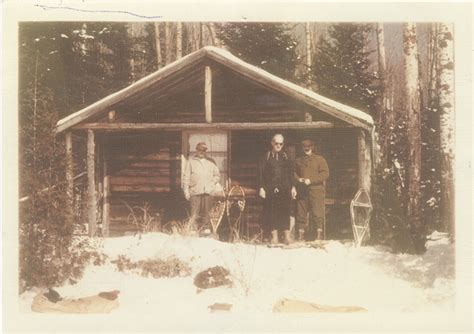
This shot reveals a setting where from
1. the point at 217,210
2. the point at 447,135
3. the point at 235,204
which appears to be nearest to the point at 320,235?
the point at 235,204

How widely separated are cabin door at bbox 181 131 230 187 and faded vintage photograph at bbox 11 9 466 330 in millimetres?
79

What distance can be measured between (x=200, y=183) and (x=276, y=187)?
89cm

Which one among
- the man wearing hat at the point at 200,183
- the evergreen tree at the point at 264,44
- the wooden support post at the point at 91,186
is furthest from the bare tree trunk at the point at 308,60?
the wooden support post at the point at 91,186

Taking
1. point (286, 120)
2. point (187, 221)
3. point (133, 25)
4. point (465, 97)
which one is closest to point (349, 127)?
point (286, 120)

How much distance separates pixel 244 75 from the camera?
738 centimetres

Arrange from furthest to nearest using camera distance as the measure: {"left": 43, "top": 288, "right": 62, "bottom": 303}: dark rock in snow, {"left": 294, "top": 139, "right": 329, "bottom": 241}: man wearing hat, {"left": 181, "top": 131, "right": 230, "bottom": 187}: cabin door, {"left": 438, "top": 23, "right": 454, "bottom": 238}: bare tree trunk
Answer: {"left": 181, "top": 131, "right": 230, "bottom": 187}: cabin door < {"left": 294, "top": 139, "right": 329, "bottom": 241}: man wearing hat < {"left": 438, "top": 23, "right": 454, "bottom": 238}: bare tree trunk < {"left": 43, "top": 288, "right": 62, "bottom": 303}: dark rock in snow

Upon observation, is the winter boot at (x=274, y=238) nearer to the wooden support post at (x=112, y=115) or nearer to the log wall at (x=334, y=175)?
the log wall at (x=334, y=175)

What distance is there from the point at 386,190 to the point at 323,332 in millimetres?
1631

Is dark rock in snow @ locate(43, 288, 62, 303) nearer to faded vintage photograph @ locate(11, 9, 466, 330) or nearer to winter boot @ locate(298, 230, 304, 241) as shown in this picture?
faded vintage photograph @ locate(11, 9, 466, 330)

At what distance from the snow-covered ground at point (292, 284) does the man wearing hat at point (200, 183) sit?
0.80 m

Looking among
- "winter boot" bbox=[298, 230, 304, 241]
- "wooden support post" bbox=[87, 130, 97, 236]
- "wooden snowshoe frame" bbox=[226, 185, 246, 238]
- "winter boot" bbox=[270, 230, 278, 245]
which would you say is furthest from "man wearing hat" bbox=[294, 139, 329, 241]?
"wooden support post" bbox=[87, 130, 97, 236]

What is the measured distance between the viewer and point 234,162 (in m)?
8.01

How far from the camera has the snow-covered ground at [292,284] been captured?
6.61 metres

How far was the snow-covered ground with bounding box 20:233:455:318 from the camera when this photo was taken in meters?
6.61
